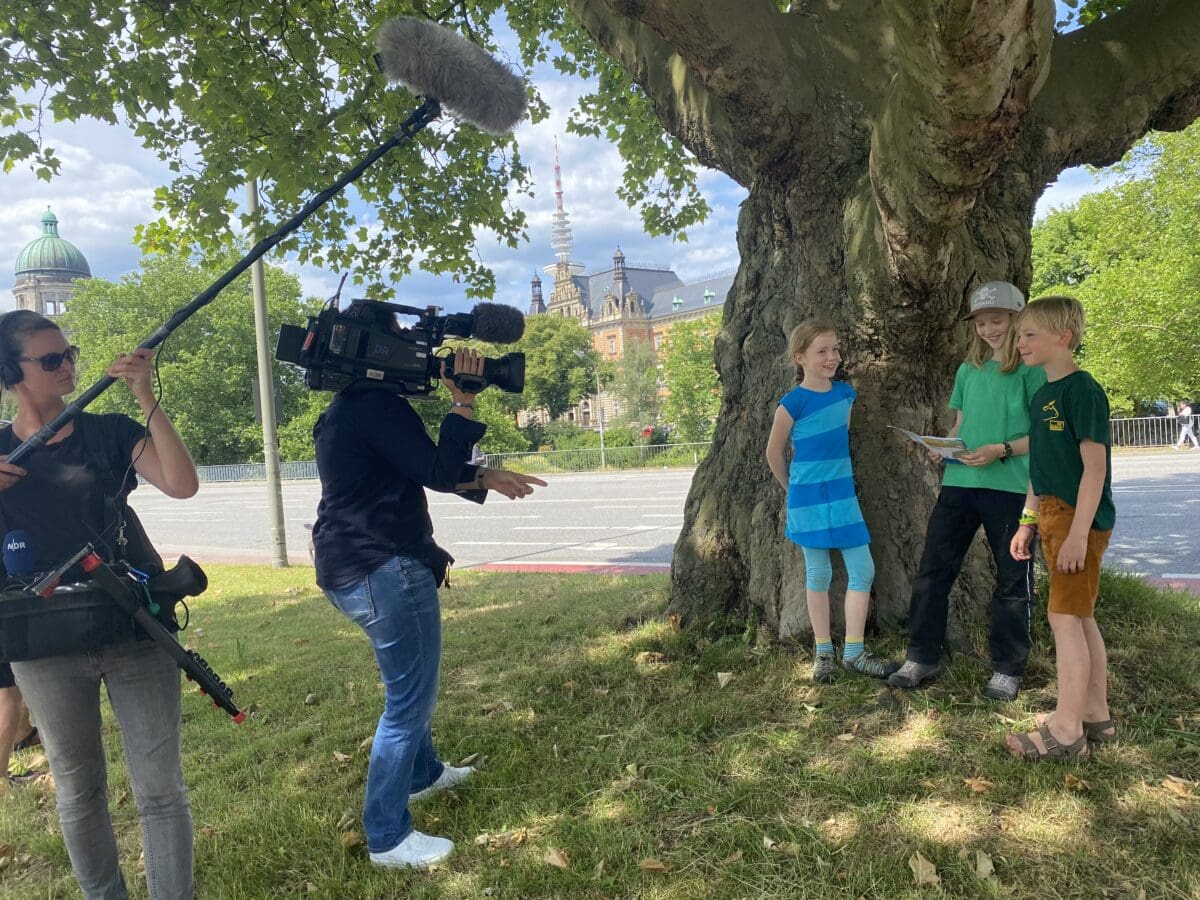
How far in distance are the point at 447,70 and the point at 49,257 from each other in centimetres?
9790

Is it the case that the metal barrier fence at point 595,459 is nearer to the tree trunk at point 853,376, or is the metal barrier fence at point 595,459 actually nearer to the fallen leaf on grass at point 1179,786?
the tree trunk at point 853,376

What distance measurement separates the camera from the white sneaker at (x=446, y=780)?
3398 mm

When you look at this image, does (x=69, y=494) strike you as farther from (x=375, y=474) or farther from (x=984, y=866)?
(x=984, y=866)

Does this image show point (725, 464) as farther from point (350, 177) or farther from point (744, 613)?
point (350, 177)

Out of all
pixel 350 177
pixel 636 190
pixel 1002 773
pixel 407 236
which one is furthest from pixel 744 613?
pixel 636 190

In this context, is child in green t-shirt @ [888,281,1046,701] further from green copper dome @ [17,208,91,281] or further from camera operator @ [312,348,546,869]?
green copper dome @ [17,208,91,281]

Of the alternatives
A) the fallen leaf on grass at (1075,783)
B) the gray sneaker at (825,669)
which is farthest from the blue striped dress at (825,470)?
the fallen leaf on grass at (1075,783)

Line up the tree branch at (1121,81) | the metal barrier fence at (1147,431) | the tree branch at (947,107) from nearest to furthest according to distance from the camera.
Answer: the tree branch at (947,107), the tree branch at (1121,81), the metal barrier fence at (1147,431)

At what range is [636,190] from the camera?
402 inches

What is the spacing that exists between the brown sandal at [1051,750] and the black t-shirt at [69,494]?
10.9 ft

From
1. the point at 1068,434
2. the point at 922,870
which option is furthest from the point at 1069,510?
the point at 922,870

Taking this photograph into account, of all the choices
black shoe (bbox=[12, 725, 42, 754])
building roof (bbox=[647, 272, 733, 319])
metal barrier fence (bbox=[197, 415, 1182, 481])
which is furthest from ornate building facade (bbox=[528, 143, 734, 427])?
black shoe (bbox=[12, 725, 42, 754])

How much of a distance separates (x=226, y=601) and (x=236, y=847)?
6.82m

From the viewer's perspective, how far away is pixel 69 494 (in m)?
2.43
